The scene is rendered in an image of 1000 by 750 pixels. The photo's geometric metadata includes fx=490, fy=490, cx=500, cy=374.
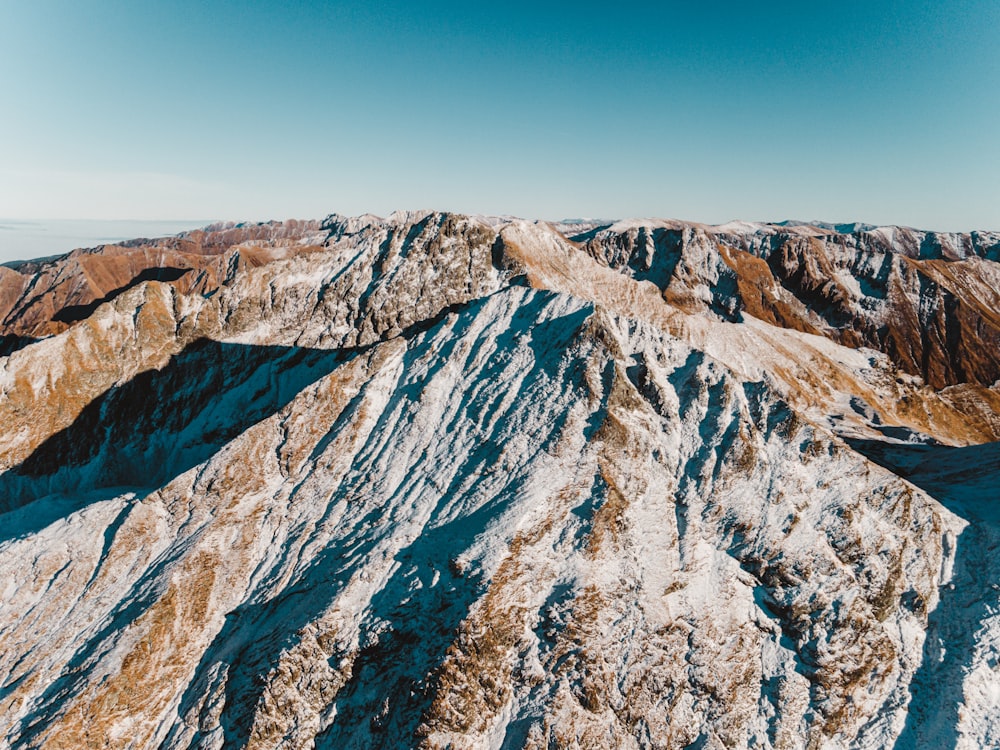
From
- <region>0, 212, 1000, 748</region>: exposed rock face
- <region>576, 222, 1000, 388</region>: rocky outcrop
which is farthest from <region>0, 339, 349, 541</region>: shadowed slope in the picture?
<region>576, 222, 1000, 388</region>: rocky outcrop

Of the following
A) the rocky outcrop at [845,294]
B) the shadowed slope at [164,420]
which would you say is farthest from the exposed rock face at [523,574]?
the rocky outcrop at [845,294]

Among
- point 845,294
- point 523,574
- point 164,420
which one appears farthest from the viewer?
point 845,294

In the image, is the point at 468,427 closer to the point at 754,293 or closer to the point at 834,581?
the point at 834,581

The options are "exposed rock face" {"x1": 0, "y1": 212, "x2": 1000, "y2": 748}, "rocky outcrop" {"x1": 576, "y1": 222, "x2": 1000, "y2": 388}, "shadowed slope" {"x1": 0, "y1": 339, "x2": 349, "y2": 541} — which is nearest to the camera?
"exposed rock face" {"x1": 0, "y1": 212, "x2": 1000, "y2": 748}

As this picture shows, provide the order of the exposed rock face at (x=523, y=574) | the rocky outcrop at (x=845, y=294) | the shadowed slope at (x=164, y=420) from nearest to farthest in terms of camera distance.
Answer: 1. the exposed rock face at (x=523, y=574)
2. the shadowed slope at (x=164, y=420)
3. the rocky outcrop at (x=845, y=294)

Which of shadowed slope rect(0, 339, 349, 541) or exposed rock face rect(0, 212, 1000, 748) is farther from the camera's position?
shadowed slope rect(0, 339, 349, 541)


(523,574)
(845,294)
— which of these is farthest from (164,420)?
(845,294)

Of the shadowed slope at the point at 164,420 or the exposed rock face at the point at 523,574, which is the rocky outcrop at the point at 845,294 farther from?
the shadowed slope at the point at 164,420

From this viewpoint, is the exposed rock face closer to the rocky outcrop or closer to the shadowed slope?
the shadowed slope

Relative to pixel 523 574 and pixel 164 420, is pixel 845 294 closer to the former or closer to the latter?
pixel 523 574

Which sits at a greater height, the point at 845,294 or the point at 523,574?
the point at 845,294

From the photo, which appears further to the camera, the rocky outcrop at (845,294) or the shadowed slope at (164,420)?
the rocky outcrop at (845,294)

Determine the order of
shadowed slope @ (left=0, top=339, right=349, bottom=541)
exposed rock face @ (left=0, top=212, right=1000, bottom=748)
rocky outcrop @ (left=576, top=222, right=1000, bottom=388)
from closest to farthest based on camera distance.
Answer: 1. exposed rock face @ (left=0, top=212, right=1000, bottom=748)
2. shadowed slope @ (left=0, top=339, right=349, bottom=541)
3. rocky outcrop @ (left=576, top=222, right=1000, bottom=388)
